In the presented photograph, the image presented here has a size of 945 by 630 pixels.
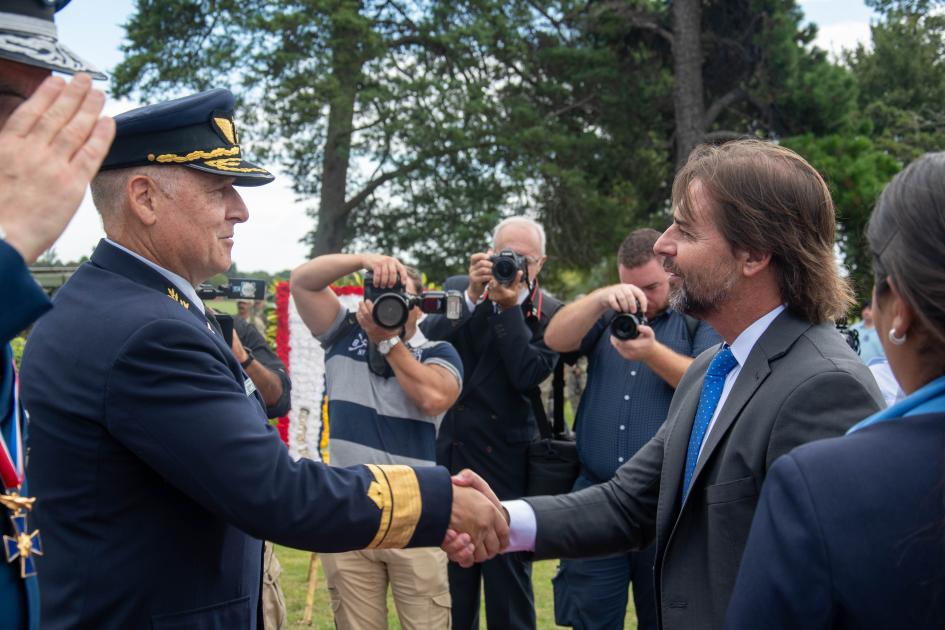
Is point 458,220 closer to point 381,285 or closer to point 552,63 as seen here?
point 552,63

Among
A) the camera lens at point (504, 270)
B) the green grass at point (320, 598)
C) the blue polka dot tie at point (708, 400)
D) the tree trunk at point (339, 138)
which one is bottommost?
the green grass at point (320, 598)

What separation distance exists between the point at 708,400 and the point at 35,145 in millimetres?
1896

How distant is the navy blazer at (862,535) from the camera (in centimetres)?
147

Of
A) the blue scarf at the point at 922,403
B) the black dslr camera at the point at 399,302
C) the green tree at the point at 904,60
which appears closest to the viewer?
the blue scarf at the point at 922,403

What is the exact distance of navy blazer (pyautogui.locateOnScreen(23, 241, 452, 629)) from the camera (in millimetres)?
2154

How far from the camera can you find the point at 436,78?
54.6ft

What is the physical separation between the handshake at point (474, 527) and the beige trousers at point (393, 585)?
6.21 feet

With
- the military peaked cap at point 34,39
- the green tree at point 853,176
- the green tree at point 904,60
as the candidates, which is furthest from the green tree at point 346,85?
the military peaked cap at point 34,39

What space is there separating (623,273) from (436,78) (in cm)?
1237

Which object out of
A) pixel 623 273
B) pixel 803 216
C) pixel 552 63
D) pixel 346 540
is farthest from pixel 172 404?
pixel 552 63

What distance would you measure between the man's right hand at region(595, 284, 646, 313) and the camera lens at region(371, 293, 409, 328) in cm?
102

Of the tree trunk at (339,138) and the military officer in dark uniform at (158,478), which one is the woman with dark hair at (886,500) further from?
the tree trunk at (339,138)

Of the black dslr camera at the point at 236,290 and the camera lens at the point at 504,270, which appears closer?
the black dslr camera at the point at 236,290

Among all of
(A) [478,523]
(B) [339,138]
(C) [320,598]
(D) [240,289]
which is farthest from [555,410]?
(B) [339,138]
